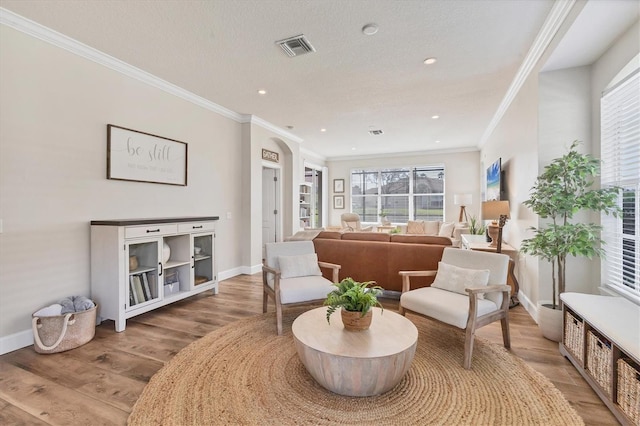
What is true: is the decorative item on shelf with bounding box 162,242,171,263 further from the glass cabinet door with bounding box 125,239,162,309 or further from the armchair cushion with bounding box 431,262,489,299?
the armchair cushion with bounding box 431,262,489,299

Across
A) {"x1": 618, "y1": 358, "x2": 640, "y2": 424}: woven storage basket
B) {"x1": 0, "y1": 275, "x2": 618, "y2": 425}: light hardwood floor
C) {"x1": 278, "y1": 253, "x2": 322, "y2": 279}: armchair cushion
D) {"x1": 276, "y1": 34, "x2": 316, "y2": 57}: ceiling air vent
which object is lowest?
{"x1": 0, "y1": 275, "x2": 618, "y2": 425}: light hardwood floor

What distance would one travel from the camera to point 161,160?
3.86 m

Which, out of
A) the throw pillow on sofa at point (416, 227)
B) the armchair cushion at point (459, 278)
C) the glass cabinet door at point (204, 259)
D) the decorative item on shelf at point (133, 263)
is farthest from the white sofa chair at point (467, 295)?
the throw pillow on sofa at point (416, 227)

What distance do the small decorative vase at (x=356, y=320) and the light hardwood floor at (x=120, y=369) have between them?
4.27 feet

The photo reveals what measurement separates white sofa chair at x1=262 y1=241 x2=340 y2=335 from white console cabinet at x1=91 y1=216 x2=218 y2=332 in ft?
3.70

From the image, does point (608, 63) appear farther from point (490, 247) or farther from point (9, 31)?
point (9, 31)

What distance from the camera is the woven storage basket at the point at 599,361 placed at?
70.6 inches

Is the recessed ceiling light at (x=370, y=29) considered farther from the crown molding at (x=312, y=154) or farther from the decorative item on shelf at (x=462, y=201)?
the decorative item on shelf at (x=462, y=201)

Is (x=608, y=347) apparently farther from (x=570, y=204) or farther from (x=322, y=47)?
(x=322, y=47)

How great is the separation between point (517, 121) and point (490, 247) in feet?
5.41

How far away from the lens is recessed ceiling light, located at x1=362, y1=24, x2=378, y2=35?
8.43 feet

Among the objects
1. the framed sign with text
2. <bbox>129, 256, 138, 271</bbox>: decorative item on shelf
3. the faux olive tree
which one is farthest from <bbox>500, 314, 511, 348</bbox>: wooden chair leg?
the framed sign with text

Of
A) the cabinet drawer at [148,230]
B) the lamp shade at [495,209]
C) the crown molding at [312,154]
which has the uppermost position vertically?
the crown molding at [312,154]

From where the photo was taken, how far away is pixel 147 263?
334 centimetres
